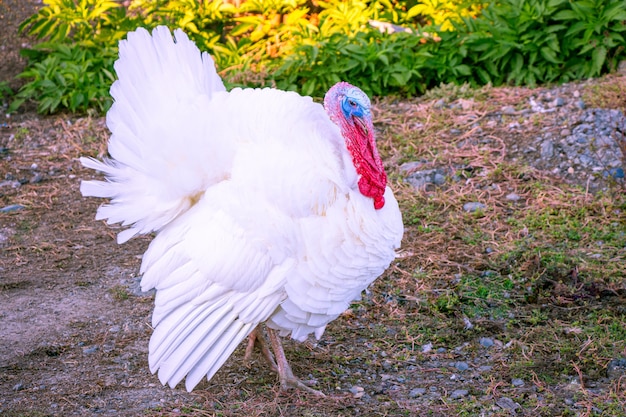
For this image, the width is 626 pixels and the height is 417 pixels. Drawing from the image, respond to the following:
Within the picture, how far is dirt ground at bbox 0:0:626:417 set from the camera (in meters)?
4.11

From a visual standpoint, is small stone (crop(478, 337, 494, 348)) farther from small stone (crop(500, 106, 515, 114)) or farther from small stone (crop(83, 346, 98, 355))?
small stone (crop(500, 106, 515, 114))

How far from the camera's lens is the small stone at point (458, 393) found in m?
4.18

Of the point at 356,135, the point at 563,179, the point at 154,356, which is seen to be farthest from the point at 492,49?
the point at 154,356

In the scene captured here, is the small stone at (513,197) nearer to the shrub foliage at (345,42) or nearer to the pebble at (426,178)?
the pebble at (426,178)

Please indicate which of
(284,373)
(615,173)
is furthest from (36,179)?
(615,173)

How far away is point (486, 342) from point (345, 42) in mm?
3920

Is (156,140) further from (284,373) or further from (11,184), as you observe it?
(11,184)

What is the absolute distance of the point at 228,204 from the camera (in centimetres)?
388

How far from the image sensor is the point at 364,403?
4164mm

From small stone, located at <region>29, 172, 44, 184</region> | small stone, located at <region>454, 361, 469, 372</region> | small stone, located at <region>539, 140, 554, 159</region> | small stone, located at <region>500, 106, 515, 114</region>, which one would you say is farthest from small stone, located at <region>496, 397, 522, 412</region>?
small stone, located at <region>29, 172, 44, 184</region>

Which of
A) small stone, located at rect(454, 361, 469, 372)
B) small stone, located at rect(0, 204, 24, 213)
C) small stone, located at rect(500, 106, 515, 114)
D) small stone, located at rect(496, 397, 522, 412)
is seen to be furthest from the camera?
small stone, located at rect(500, 106, 515, 114)

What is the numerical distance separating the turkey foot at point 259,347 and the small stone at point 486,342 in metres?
1.18

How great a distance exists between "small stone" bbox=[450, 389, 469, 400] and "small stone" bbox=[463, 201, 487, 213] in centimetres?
206

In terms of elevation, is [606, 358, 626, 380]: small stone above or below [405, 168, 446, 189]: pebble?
below
